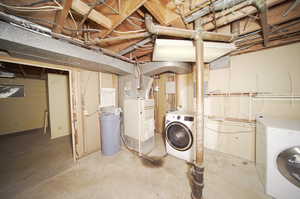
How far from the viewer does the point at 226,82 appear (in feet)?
8.00

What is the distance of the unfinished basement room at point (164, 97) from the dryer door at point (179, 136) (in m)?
0.02

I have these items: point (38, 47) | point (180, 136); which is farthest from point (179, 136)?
point (38, 47)

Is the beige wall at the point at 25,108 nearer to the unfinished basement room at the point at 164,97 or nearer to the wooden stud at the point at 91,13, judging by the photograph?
the unfinished basement room at the point at 164,97

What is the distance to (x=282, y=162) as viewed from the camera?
133 centimetres

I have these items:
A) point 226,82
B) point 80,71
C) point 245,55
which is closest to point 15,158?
point 80,71

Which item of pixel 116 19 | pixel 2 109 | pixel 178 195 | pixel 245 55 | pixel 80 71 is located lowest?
pixel 178 195

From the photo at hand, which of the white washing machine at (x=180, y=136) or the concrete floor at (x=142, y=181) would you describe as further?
the white washing machine at (x=180, y=136)

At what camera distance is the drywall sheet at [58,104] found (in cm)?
346

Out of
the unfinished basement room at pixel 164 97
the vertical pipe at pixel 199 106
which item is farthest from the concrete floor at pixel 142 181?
the vertical pipe at pixel 199 106

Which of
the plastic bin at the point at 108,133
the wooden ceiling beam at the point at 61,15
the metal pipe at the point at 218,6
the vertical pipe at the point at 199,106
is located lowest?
the plastic bin at the point at 108,133

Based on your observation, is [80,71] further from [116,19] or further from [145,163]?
[145,163]

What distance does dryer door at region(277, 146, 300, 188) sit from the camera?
1229 mm

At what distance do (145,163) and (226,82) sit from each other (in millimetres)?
2590

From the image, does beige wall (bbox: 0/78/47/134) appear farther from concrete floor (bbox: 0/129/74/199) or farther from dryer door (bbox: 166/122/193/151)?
dryer door (bbox: 166/122/193/151)
